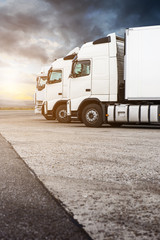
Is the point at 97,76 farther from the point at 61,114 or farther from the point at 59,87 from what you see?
the point at 61,114

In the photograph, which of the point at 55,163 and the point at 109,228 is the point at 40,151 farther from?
the point at 109,228

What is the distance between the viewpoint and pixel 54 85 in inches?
595

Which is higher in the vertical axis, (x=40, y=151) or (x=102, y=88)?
(x=102, y=88)

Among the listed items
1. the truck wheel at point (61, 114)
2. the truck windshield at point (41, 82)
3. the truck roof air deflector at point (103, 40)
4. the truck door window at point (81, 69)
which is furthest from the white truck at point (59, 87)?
the truck windshield at point (41, 82)

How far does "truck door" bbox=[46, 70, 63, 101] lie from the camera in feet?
49.2

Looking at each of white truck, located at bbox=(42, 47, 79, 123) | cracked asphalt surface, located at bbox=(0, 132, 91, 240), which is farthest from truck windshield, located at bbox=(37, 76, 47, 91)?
cracked asphalt surface, located at bbox=(0, 132, 91, 240)

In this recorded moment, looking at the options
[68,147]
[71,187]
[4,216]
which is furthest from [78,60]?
[4,216]

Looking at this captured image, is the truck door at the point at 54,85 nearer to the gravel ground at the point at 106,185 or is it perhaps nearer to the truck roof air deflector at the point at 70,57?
the truck roof air deflector at the point at 70,57

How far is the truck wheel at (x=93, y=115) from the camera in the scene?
12505 mm

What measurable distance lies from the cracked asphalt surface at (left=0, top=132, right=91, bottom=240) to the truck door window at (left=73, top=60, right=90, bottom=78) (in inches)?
361

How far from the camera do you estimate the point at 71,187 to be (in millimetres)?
3305

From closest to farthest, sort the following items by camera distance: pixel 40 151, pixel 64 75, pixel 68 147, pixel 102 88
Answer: pixel 40 151
pixel 68 147
pixel 102 88
pixel 64 75

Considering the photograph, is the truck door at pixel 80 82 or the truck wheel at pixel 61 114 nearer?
the truck door at pixel 80 82

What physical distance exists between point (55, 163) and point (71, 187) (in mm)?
1411
